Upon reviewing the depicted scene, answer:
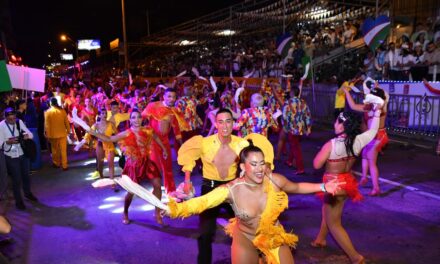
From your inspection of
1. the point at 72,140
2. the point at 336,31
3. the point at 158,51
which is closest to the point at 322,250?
the point at 72,140

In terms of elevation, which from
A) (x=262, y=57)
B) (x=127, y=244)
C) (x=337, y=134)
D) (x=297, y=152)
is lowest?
(x=127, y=244)

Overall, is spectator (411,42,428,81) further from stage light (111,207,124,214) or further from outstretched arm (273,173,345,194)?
outstretched arm (273,173,345,194)

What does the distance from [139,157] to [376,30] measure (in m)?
10.1

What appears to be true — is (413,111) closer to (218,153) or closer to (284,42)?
(284,42)

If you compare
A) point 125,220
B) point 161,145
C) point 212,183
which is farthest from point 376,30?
point 212,183

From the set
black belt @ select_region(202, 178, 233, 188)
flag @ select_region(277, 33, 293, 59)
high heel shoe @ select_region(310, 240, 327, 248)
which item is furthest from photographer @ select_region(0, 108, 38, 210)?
flag @ select_region(277, 33, 293, 59)

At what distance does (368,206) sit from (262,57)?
716 inches

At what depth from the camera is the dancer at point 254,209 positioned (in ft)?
11.0

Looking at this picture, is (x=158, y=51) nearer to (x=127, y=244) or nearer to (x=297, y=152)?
(x=297, y=152)

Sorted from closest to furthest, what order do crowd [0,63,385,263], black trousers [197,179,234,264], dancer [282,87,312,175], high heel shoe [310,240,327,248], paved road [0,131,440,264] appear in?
crowd [0,63,385,263] → black trousers [197,179,234,264] → paved road [0,131,440,264] → high heel shoe [310,240,327,248] → dancer [282,87,312,175]

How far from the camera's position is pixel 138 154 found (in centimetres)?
622

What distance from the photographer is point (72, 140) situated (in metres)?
14.4

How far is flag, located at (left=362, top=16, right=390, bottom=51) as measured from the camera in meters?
13.2

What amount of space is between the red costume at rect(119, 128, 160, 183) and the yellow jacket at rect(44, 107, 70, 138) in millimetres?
4508
